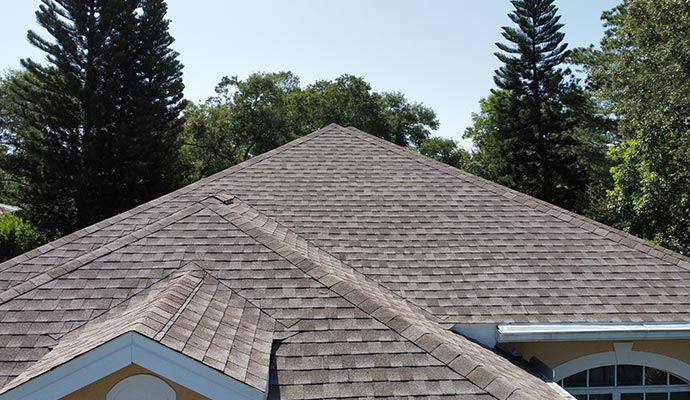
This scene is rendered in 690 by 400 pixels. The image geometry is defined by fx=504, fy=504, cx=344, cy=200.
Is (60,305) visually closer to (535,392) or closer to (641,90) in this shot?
(535,392)

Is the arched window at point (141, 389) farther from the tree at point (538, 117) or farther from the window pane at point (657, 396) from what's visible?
the tree at point (538, 117)

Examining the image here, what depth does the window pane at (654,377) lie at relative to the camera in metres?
6.18

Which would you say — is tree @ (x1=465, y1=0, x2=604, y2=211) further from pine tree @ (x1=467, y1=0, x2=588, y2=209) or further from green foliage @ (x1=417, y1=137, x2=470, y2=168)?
green foliage @ (x1=417, y1=137, x2=470, y2=168)

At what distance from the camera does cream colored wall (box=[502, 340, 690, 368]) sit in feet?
19.3

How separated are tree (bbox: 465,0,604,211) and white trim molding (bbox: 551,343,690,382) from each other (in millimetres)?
21315

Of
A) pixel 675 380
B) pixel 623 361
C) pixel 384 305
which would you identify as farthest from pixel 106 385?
pixel 675 380

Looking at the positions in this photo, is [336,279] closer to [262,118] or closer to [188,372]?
[188,372]

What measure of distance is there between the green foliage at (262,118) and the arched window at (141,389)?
87.2 feet

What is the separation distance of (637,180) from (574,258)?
11.4m

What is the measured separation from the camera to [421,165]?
898 centimetres

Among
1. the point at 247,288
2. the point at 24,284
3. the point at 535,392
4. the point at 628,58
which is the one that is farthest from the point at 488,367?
the point at 628,58

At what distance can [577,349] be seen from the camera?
598 cm

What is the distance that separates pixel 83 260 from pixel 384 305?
3097 mm

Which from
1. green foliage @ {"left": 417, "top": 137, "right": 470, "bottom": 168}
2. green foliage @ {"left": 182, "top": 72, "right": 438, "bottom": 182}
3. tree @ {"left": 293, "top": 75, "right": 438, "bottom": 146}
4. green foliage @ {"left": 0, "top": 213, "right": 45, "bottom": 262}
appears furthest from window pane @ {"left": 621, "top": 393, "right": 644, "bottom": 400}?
green foliage @ {"left": 417, "top": 137, "right": 470, "bottom": 168}
